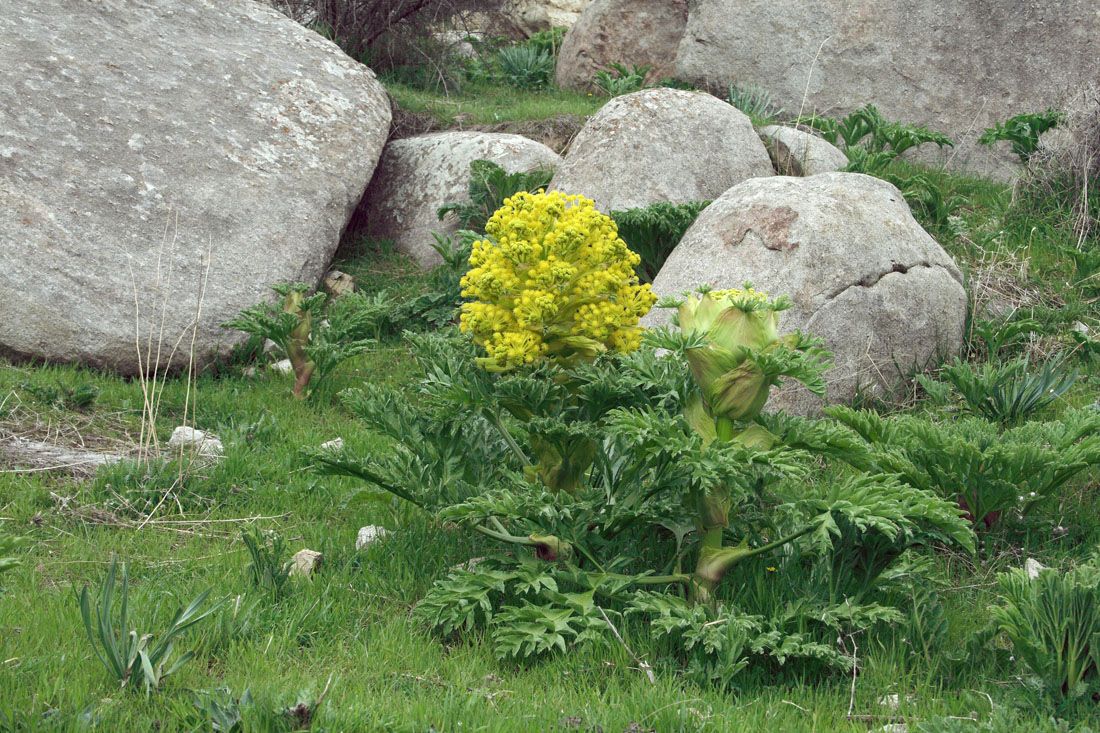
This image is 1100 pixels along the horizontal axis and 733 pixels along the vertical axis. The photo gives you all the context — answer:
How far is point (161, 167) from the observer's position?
19.9ft

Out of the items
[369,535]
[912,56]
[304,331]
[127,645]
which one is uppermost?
[912,56]

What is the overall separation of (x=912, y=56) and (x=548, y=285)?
6.79 metres

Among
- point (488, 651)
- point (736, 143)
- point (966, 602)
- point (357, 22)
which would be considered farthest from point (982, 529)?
point (357, 22)

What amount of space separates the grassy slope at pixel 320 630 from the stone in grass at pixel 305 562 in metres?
0.06

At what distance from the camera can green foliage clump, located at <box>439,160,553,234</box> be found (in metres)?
6.78

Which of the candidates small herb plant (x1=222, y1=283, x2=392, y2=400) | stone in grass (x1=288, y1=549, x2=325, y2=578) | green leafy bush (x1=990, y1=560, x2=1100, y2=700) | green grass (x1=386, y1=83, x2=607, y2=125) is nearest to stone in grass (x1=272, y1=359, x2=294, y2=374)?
small herb plant (x1=222, y1=283, x2=392, y2=400)

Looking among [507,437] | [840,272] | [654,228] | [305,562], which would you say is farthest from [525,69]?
[305,562]

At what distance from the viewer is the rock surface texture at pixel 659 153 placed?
266 inches

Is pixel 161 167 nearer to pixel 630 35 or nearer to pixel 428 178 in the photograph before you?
pixel 428 178

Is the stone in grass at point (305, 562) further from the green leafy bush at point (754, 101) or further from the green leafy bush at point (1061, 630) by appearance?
the green leafy bush at point (754, 101)

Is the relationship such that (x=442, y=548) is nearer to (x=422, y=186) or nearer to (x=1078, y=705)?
(x=1078, y=705)

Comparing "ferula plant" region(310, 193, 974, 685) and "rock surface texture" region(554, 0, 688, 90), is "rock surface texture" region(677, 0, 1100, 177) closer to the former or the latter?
"rock surface texture" region(554, 0, 688, 90)

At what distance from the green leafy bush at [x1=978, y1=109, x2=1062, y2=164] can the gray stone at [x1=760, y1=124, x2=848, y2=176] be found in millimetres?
1173

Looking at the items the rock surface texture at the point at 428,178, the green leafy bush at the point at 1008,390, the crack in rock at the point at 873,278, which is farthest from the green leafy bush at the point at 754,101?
the green leafy bush at the point at 1008,390
